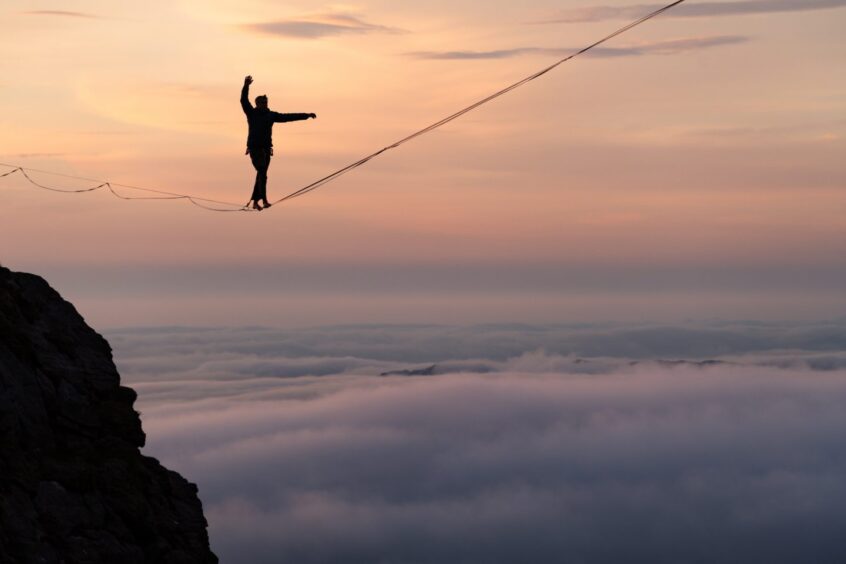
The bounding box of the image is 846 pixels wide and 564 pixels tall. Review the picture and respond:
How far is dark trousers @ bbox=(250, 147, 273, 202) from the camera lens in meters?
44.0

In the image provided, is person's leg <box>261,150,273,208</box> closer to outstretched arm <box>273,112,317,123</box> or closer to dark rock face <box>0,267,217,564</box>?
outstretched arm <box>273,112,317,123</box>

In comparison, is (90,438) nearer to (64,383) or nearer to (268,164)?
(64,383)

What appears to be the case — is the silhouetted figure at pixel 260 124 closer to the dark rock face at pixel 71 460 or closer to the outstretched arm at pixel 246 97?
the outstretched arm at pixel 246 97

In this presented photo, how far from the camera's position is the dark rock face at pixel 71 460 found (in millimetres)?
38812

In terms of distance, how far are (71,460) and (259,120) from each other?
15307mm

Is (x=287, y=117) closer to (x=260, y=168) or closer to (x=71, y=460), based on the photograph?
(x=260, y=168)

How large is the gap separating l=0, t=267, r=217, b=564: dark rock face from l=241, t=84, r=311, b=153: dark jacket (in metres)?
12.3

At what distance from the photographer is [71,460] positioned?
4253 cm

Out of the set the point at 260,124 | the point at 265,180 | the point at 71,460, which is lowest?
the point at 71,460

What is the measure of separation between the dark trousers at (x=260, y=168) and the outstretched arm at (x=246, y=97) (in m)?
1.57

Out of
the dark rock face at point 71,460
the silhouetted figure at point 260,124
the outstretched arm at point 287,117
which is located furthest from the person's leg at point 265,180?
the dark rock face at point 71,460

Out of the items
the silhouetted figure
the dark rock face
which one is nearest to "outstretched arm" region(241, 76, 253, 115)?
the silhouetted figure

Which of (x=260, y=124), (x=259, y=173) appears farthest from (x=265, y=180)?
(x=260, y=124)

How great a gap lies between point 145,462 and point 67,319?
291 inches
